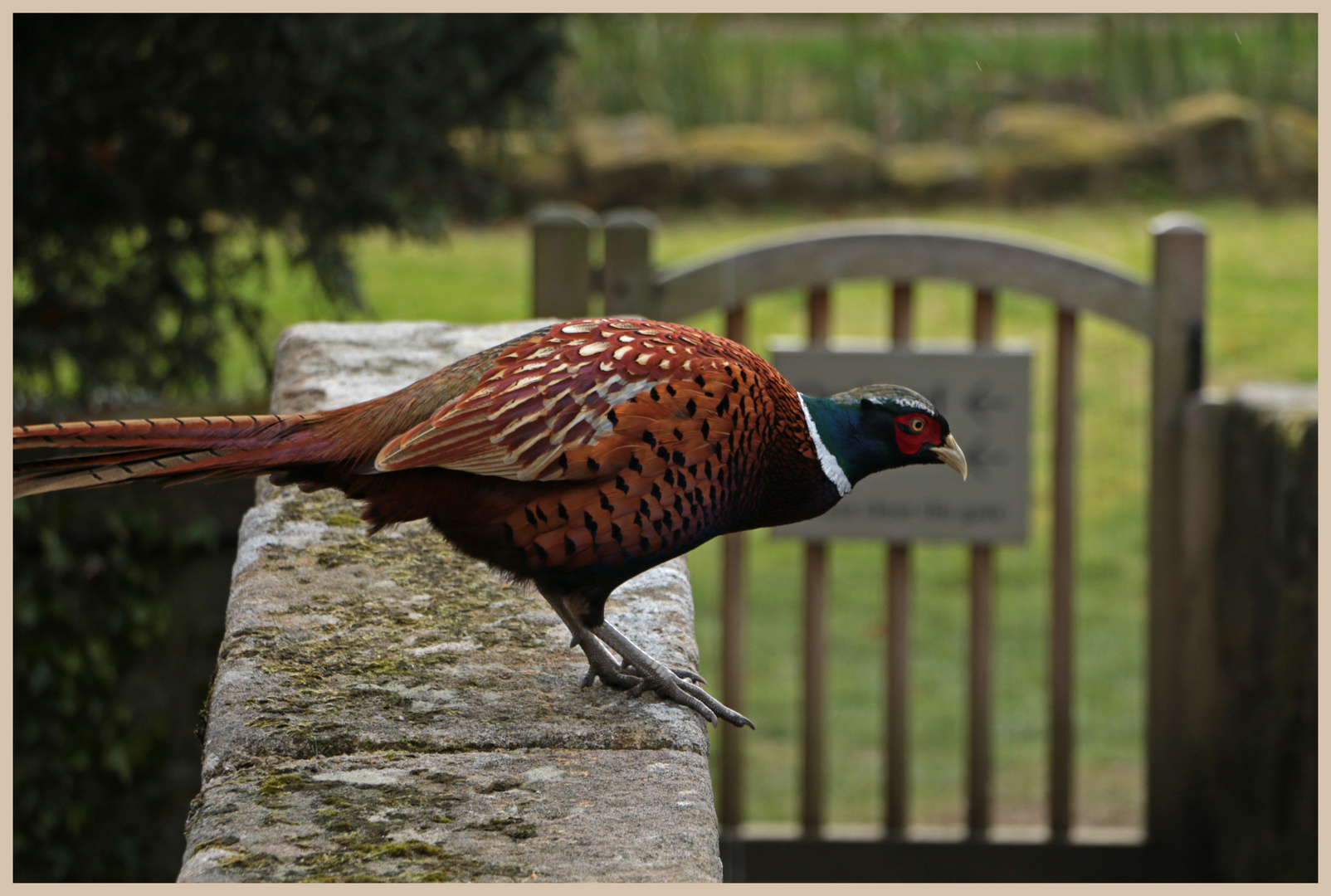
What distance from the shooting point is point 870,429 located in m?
1.98

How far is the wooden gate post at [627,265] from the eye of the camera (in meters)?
4.12

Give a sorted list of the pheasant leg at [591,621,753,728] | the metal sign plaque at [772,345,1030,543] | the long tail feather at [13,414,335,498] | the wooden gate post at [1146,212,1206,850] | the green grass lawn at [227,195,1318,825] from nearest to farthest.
A: 1. the long tail feather at [13,414,335,498]
2. the pheasant leg at [591,621,753,728]
3. the metal sign plaque at [772,345,1030,543]
4. the wooden gate post at [1146,212,1206,850]
5. the green grass lawn at [227,195,1318,825]

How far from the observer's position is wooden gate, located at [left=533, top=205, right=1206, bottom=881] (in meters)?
4.10

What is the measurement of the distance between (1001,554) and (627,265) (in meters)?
3.16

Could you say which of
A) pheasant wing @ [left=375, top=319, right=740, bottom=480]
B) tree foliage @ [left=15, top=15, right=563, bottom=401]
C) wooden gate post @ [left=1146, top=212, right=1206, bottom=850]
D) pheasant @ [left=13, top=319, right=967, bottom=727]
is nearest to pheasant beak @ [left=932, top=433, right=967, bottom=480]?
pheasant @ [left=13, top=319, right=967, bottom=727]

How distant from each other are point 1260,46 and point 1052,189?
211 centimetres

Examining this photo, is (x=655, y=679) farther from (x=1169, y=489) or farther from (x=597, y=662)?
(x=1169, y=489)

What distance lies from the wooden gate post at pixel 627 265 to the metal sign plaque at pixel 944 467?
417 mm

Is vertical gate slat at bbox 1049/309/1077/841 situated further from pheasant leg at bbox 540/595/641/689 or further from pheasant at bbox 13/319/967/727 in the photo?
pheasant leg at bbox 540/595/641/689

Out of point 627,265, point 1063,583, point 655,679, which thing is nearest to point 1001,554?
point 1063,583

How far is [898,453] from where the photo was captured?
201 cm

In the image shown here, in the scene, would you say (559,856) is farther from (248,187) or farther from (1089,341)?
(1089,341)

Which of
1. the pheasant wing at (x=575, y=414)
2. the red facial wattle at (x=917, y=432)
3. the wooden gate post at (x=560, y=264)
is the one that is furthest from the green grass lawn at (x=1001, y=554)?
the pheasant wing at (x=575, y=414)

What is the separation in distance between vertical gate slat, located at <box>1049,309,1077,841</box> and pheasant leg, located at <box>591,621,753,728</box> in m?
2.40
